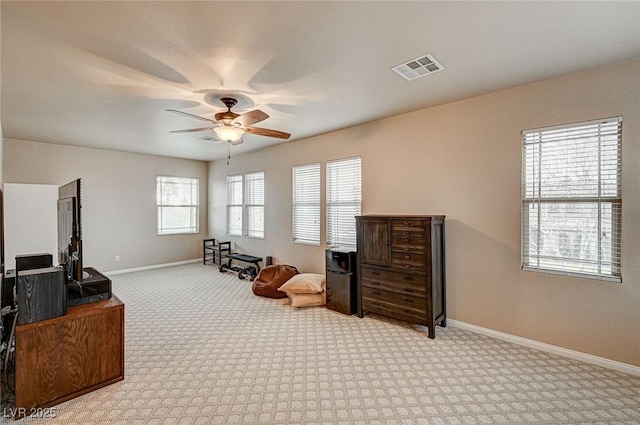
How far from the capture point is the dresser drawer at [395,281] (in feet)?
11.3

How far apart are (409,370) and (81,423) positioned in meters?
2.49

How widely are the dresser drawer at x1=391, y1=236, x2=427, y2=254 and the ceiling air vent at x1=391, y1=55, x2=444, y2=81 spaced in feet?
5.75

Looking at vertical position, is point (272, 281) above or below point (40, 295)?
below

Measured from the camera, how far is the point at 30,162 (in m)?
5.55

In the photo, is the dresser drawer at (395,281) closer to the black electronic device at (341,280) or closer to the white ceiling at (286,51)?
the black electronic device at (341,280)

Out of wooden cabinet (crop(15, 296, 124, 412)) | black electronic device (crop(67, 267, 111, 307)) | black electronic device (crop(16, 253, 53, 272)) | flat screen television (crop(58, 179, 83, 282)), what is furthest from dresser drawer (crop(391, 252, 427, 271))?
black electronic device (crop(16, 253, 53, 272))

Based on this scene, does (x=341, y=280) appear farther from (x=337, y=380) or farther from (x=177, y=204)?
(x=177, y=204)

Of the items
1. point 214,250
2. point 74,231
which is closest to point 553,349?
point 74,231

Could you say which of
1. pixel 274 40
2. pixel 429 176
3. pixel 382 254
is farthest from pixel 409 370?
pixel 274 40

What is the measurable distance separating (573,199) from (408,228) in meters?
1.58

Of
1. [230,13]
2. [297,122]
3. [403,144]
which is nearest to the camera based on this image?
[230,13]

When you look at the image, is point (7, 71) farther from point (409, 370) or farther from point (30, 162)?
point (409, 370)

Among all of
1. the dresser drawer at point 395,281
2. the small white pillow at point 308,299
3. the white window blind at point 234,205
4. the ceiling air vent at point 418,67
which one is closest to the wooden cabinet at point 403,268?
the dresser drawer at point 395,281

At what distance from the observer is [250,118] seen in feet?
10.6
